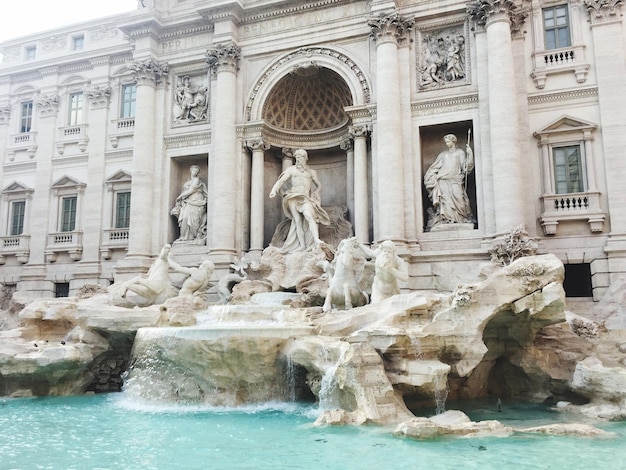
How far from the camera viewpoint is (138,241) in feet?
65.7

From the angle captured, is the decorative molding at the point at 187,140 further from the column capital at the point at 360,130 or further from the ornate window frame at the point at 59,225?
the column capital at the point at 360,130

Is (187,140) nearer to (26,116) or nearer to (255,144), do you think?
(255,144)

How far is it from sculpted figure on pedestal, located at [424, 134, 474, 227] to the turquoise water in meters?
8.06

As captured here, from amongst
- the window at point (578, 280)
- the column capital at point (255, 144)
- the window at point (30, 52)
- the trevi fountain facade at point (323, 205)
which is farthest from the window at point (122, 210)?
the window at point (578, 280)

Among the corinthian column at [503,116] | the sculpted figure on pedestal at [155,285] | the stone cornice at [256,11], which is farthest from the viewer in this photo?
the stone cornice at [256,11]

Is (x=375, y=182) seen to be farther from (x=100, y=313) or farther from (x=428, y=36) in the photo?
(x=100, y=313)

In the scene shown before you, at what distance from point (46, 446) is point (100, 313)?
4.92 meters

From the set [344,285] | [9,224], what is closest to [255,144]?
[344,285]

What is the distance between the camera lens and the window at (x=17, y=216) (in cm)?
2336

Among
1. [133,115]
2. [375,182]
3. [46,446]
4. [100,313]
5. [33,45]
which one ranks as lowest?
[46,446]

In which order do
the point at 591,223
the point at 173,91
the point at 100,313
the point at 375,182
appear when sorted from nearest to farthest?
the point at 100,313 < the point at 591,223 < the point at 375,182 < the point at 173,91

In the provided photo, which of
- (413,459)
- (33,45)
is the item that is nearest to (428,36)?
(413,459)

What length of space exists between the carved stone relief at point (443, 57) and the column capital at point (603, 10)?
12.0ft

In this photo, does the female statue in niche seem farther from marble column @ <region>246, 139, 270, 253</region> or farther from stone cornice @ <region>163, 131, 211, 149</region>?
marble column @ <region>246, 139, 270, 253</region>
